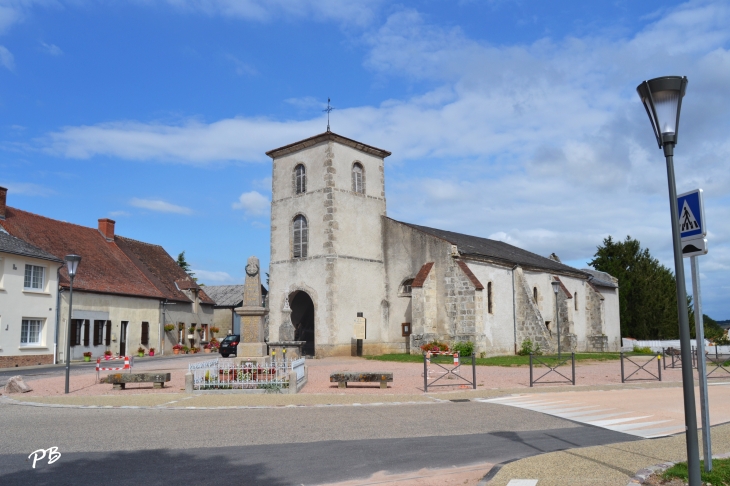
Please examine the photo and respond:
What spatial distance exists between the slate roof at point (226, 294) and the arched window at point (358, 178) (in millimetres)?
20910

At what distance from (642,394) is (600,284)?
3168cm

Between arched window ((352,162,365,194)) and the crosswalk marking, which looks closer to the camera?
the crosswalk marking

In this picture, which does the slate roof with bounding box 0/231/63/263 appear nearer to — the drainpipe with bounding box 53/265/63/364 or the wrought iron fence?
the drainpipe with bounding box 53/265/63/364

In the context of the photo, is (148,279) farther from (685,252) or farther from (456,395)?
(685,252)

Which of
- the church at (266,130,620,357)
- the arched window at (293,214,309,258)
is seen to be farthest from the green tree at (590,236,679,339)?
the arched window at (293,214,309,258)

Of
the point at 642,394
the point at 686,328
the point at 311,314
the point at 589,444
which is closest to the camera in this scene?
the point at 686,328

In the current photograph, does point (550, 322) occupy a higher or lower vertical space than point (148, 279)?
lower

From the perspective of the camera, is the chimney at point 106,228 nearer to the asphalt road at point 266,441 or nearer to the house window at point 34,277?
the house window at point 34,277

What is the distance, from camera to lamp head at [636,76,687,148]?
6.07 meters

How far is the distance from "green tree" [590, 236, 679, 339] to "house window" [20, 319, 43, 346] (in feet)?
141

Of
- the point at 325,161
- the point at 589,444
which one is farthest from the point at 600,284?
the point at 589,444

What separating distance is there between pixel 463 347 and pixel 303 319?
10.5 meters

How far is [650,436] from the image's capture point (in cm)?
933

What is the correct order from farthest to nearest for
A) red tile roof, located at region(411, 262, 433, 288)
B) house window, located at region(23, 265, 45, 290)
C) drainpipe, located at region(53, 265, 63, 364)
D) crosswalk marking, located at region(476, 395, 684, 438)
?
drainpipe, located at region(53, 265, 63, 364)
red tile roof, located at region(411, 262, 433, 288)
house window, located at region(23, 265, 45, 290)
crosswalk marking, located at region(476, 395, 684, 438)
